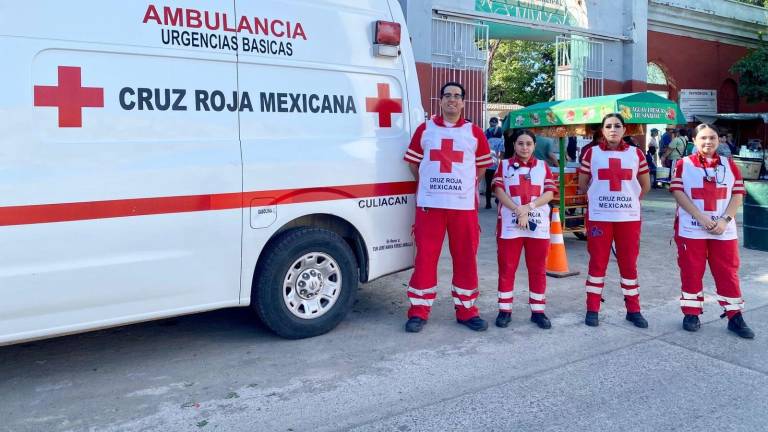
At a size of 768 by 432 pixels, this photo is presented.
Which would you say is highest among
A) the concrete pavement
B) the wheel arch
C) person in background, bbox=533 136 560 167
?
person in background, bbox=533 136 560 167

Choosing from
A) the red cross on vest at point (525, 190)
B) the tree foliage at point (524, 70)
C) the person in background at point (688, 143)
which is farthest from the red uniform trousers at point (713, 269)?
the tree foliage at point (524, 70)

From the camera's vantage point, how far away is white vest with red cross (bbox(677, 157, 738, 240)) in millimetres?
5121

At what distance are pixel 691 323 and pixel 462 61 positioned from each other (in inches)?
385

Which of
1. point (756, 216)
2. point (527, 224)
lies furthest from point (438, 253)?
point (756, 216)

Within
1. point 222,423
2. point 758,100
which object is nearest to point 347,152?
point 222,423

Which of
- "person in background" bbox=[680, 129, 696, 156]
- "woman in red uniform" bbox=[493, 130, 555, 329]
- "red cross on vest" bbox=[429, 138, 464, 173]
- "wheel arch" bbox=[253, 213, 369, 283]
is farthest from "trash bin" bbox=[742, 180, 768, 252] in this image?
"person in background" bbox=[680, 129, 696, 156]

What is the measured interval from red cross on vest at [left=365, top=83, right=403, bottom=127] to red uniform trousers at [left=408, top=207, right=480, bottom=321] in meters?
0.74

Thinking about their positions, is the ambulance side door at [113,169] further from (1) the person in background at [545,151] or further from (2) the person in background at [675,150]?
(2) the person in background at [675,150]

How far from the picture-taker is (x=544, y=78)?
96.4ft

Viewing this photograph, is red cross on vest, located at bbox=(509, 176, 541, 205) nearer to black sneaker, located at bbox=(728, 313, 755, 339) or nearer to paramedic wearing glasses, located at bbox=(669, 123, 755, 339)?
paramedic wearing glasses, located at bbox=(669, 123, 755, 339)

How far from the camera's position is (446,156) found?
202 inches

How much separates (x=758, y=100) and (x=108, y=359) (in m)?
21.2

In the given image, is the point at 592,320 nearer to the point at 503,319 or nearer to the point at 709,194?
the point at 503,319

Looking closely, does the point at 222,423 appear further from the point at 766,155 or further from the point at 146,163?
the point at 766,155
